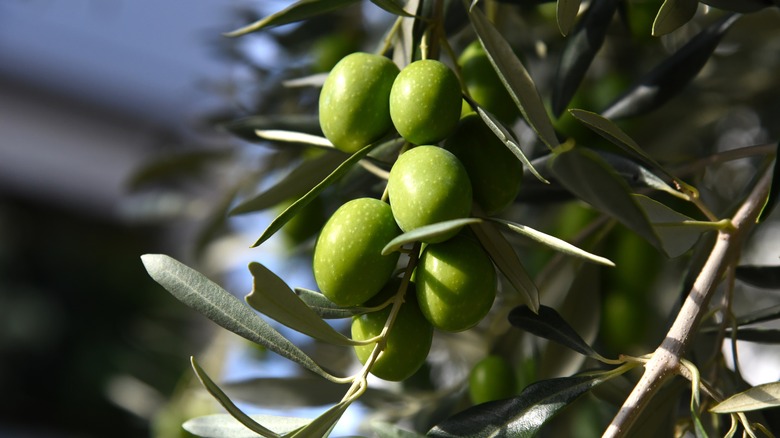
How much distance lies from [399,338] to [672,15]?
214 millimetres

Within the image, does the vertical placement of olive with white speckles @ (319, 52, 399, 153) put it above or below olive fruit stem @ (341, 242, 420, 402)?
above

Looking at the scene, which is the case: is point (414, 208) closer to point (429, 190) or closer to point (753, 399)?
point (429, 190)

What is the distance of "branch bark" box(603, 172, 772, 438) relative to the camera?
0.38 metres

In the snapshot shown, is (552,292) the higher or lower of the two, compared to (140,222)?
lower

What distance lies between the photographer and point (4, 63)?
14.8 feet

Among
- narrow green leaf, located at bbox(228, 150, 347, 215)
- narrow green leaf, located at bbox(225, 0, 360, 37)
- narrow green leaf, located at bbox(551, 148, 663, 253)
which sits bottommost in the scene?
narrow green leaf, located at bbox(551, 148, 663, 253)

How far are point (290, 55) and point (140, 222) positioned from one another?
0.45 meters

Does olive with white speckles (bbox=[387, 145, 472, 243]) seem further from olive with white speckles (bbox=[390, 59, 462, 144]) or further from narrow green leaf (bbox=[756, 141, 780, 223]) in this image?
narrow green leaf (bbox=[756, 141, 780, 223])

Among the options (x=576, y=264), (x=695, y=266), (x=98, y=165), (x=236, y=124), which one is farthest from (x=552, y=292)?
(x=98, y=165)

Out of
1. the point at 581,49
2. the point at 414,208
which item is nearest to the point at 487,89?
the point at 581,49

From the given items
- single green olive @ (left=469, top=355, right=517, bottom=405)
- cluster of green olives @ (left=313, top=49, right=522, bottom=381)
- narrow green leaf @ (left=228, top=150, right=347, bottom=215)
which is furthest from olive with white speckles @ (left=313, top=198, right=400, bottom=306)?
single green olive @ (left=469, top=355, right=517, bottom=405)

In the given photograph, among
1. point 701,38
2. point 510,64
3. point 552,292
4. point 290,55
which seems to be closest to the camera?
point 510,64

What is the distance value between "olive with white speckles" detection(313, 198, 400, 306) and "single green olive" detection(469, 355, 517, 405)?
211 millimetres

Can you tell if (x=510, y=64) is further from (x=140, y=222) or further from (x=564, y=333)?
(x=140, y=222)
